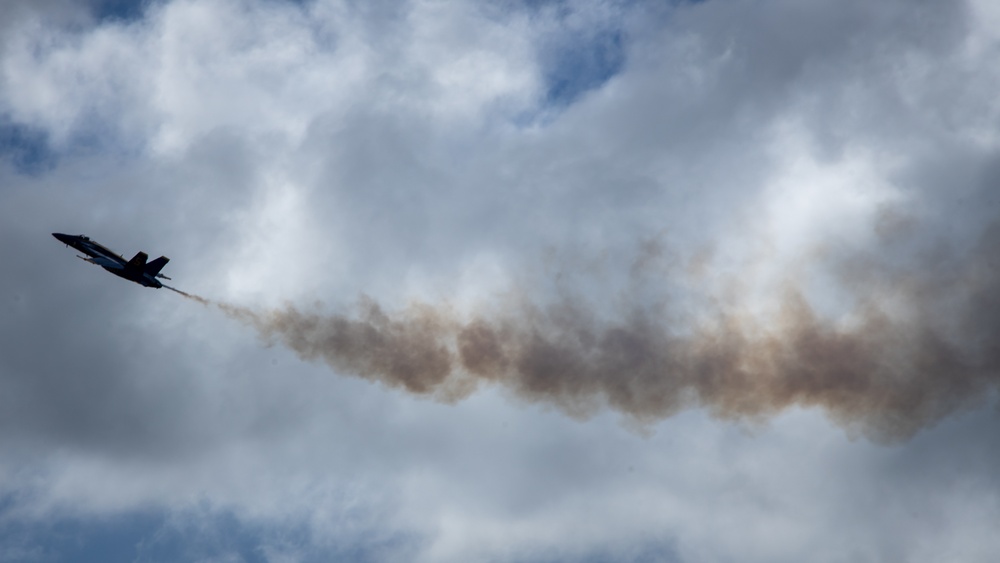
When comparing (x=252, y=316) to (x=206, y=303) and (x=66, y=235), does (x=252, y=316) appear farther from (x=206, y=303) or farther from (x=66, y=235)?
(x=66, y=235)

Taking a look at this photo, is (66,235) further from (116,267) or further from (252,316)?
(252,316)

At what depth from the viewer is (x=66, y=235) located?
92875mm

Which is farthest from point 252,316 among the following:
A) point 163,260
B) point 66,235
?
point 66,235

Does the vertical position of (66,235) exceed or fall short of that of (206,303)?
it exceeds it

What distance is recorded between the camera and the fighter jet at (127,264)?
87.0 meters

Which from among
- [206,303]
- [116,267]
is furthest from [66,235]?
[206,303]

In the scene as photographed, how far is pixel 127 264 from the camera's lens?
8750 centimetres

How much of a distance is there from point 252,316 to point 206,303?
16.9ft

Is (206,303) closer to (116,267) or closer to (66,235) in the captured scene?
(116,267)

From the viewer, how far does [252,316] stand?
297ft

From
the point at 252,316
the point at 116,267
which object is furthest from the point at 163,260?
the point at 252,316

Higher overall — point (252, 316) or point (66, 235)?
point (66, 235)

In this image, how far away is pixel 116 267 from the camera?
8794 centimetres

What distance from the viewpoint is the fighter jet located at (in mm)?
87000
